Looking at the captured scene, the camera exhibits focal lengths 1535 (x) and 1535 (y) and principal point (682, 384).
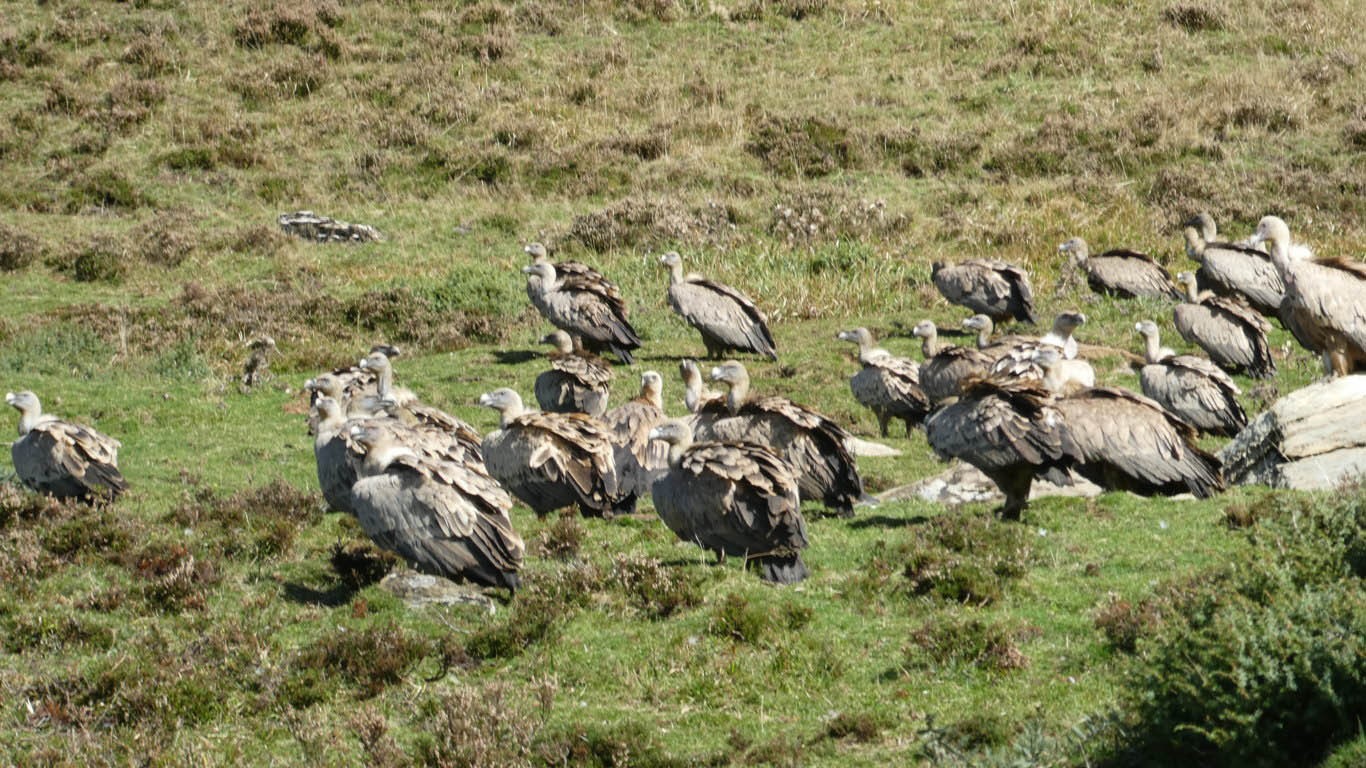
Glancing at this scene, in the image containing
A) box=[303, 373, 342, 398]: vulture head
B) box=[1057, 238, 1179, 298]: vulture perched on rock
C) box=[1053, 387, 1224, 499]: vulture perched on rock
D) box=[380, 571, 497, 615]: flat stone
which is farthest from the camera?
box=[1057, 238, 1179, 298]: vulture perched on rock

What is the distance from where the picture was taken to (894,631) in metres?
10.8

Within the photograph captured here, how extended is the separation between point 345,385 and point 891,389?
6662 millimetres

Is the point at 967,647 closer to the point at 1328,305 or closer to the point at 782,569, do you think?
the point at 782,569

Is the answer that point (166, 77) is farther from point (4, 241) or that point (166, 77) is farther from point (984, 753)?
point (984, 753)

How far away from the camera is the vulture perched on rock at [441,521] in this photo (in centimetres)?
1167

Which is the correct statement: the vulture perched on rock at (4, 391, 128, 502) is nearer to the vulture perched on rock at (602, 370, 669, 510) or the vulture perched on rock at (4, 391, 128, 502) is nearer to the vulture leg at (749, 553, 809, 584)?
the vulture perched on rock at (602, 370, 669, 510)

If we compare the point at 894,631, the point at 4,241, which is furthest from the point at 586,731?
the point at 4,241

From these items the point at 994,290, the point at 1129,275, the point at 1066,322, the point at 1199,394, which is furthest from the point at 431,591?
the point at 1129,275

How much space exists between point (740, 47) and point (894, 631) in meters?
29.7

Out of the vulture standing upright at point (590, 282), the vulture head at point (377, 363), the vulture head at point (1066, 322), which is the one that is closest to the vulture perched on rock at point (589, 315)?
the vulture standing upright at point (590, 282)

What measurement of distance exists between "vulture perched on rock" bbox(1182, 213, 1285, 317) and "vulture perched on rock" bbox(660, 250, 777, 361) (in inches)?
275

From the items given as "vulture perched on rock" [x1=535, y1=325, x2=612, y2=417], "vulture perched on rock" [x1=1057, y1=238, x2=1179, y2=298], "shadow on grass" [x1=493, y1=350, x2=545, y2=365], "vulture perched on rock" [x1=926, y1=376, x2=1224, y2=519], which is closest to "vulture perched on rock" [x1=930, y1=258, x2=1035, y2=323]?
"vulture perched on rock" [x1=1057, y1=238, x2=1179, y2=298]

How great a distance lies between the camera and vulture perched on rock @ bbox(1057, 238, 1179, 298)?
79.8ft

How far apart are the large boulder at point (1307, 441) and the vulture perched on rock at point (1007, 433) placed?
2.44 meters
